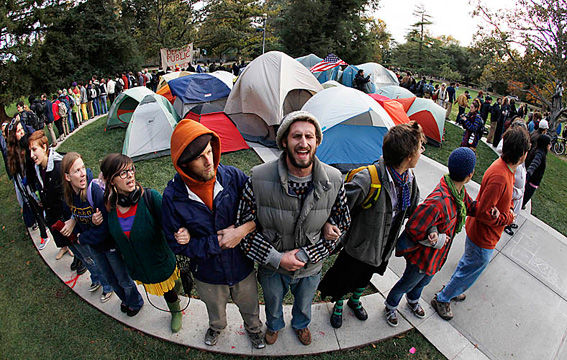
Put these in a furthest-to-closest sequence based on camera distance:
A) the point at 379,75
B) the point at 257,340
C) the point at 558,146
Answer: the point at 379,75 → the point at 558,146 → the point at 257,340

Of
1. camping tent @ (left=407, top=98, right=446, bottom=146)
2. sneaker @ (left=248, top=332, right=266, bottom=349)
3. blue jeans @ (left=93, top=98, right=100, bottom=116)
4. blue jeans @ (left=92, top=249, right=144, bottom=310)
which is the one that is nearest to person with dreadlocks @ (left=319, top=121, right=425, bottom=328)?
sneaker @ (left=248, top=332, right=266, bottom=349)

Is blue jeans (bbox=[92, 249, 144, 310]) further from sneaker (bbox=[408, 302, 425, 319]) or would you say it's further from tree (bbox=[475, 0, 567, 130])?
tree (bbox=[475, 0, 567, 130])

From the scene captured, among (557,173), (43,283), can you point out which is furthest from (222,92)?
(557,173)

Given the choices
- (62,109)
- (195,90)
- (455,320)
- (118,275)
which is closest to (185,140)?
(118,275)

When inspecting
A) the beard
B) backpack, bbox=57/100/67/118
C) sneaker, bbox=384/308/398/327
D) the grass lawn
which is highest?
the beard

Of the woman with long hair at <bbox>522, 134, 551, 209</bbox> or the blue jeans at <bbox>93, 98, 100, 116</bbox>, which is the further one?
the blue jeans at <bbox>93, 98, 100, 116</bbox>

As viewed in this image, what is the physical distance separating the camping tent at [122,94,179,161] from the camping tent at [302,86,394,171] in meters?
3.89

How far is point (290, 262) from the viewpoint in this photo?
211 cm

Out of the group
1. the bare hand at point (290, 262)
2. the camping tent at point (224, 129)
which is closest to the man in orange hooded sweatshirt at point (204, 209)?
the bare hand at point (290, 262)

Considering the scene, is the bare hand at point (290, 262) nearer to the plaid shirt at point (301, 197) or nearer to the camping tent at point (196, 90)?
the plaid shirt at point (301, 197)

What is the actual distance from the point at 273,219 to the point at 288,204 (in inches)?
6.4

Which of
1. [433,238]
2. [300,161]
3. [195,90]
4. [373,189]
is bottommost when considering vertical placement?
[433,238]

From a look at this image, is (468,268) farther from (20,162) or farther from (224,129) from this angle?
(224,129)

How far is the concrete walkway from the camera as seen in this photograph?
9.41 ft
